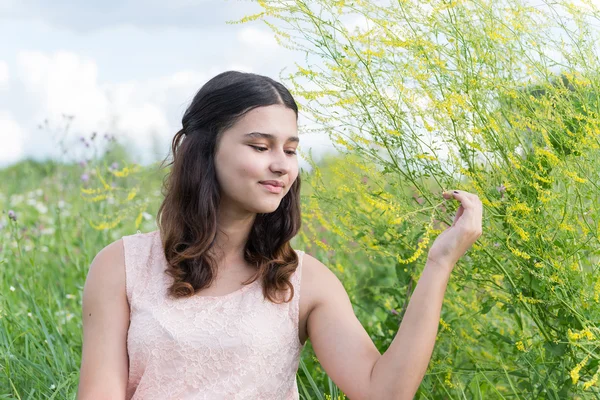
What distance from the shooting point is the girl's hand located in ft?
5.46

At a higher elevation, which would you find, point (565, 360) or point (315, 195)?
point (315, 195)

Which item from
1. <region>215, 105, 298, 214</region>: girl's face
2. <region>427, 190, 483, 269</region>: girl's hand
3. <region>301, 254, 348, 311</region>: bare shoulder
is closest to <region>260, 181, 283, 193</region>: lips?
<region>215, 105, 298, 214</region>: girl's face

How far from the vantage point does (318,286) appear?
2076 mm

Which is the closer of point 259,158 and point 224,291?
point 259,158

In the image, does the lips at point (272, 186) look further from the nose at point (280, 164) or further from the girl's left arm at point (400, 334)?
the girl's left arm at point (400, 334)

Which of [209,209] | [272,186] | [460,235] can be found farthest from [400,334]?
[209,209]

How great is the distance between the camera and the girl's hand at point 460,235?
1.66m

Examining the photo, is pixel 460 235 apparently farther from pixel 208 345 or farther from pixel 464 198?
pixel 208 345

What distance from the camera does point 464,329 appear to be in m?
2.66

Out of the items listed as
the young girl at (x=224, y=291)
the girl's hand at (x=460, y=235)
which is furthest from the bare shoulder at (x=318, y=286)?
the girl's hand at (x=460, y=235)

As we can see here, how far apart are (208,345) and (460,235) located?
73 centimetres

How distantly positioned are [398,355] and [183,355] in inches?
22.4

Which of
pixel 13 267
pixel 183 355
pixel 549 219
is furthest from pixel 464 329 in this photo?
pixel 13 267

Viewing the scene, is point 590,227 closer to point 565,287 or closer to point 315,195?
point 565,287
